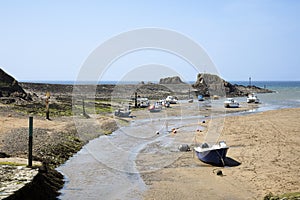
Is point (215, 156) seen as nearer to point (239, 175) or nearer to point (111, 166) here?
point (239, 175)

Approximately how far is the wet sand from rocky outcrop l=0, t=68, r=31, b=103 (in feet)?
82.0

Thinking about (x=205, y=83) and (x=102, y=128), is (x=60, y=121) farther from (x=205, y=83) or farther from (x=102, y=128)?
(x=205, y=83)

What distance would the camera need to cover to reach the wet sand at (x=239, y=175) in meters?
13.5

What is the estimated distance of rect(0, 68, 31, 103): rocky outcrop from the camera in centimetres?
3991

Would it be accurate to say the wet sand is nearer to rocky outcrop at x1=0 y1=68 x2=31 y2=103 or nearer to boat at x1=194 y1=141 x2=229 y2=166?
boat at x1=194 y1=141 x2=229 y2=166

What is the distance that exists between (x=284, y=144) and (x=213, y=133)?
7629 mm

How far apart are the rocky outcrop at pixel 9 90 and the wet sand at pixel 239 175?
82.0ft

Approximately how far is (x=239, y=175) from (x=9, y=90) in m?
34.4

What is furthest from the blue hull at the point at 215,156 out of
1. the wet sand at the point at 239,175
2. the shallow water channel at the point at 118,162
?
the shallow water channel at the point at 118,162

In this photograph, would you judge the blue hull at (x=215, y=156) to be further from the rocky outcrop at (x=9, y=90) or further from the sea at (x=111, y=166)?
the rocky outcrop at (x=9, y=90)

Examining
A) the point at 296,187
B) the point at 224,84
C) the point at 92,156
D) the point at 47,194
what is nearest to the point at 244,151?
the point at 296,187

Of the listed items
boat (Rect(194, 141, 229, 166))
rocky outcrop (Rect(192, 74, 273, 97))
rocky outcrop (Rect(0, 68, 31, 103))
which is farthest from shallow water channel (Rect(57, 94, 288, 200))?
rocky outcrop (Rect(192, 74, 273, 97))

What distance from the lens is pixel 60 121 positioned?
29562 mm

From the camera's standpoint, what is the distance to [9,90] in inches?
1674
